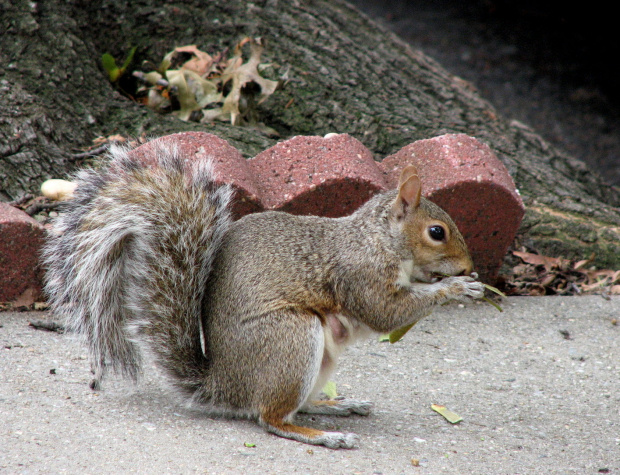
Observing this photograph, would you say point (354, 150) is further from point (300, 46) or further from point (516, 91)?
point (516, 91)

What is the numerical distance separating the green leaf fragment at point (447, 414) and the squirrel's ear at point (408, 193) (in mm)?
707

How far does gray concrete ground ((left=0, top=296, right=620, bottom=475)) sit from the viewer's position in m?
1.94

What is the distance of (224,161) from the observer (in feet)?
9.55

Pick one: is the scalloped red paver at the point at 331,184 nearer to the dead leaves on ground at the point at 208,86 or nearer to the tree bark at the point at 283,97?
the tree bark at the point at 283,97

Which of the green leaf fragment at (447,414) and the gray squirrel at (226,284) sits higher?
the gray squirrel at (226,284)

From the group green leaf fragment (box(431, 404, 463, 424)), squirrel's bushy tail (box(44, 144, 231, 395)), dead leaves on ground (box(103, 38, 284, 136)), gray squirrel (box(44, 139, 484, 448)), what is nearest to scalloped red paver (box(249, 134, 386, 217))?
gray squirrel (box(44, 139, 484, 448))

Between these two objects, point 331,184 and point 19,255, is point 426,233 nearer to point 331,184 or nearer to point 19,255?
point 331,184

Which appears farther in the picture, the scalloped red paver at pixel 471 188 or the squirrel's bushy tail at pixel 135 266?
the scalloped red paver at pixel 471 188

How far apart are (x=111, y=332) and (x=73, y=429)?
0.33m

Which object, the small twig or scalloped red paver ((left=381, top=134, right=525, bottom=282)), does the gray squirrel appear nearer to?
scalloped red paver ((left=381, top=134, right=525, bottom=282))

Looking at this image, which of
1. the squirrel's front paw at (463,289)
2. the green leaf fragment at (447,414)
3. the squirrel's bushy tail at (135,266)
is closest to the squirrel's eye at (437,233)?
the squirrel's front paw at (463,289)

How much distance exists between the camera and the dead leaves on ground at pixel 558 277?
370 centimetres

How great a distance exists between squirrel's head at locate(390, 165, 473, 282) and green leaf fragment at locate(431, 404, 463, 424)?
1.61 ft

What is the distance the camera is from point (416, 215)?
2393mm
